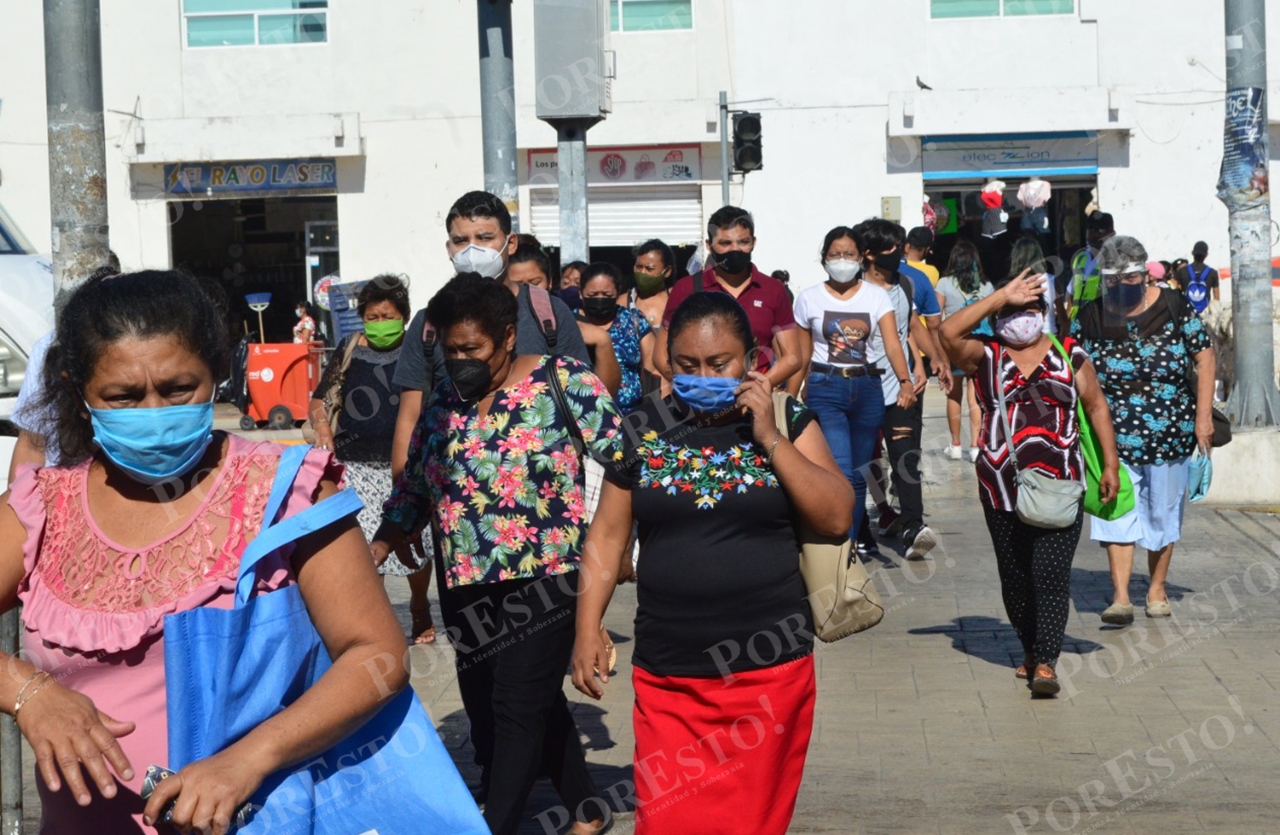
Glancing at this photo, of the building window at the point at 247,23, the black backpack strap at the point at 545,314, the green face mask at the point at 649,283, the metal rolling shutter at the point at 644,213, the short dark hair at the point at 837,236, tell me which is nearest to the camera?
the black backpack strap at the point at 545,314

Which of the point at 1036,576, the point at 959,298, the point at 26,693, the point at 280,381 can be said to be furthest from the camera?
the point at 280,381

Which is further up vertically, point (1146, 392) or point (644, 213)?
point (644, 213)

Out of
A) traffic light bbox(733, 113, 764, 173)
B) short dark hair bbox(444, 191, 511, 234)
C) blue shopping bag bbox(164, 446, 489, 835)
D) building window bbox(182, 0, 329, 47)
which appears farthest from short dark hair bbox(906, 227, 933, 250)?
building window bbox(182, 0, 329, 47)

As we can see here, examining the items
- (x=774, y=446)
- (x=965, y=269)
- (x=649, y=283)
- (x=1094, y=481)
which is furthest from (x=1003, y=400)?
(x=965, y=269)

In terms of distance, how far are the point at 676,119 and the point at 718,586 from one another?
69.3 feet

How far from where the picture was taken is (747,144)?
16328 millimetres

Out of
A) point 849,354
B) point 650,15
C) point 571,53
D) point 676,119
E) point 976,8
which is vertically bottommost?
point 849,354

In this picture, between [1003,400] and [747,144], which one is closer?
[1003,400]

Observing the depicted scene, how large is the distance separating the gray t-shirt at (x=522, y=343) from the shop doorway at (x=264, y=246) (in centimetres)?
2100

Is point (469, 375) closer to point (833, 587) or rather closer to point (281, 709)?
point (833, 587)

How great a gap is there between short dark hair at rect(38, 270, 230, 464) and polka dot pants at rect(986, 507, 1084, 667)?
476 centimetres

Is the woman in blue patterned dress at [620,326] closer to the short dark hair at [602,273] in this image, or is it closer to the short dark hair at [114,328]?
the short dark hair at [602,273]

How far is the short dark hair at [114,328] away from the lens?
8.26ft

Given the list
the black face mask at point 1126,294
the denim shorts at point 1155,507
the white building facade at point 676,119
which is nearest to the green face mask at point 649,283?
the black face mask at point 1126,294
